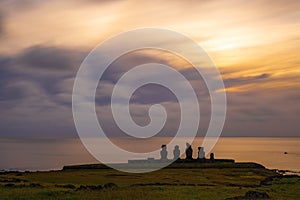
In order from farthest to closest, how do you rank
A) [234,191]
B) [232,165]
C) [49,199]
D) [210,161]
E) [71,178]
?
[210,161] → [232,165] → [71,178] → [234,191] → [49,199]

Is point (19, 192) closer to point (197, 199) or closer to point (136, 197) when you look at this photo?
point (136, 197)

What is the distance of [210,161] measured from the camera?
119875 millimetres

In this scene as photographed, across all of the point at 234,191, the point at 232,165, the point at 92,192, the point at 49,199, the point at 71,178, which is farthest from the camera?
the point at 232,165

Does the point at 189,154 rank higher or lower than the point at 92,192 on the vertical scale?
higher

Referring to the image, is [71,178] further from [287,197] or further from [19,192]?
[287,197]

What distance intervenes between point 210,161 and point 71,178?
189 feet

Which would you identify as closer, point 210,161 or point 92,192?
point 92,192

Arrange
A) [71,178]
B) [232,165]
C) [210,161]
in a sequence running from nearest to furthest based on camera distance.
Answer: [71,178] → [232,165] → [210,161]

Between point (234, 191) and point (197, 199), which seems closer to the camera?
point (197, 199)

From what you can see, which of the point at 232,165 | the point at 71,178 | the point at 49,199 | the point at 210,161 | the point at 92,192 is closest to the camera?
the point at 49,199

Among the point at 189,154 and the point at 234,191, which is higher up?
the point at 189,154

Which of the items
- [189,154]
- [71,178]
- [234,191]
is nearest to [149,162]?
[189,154]

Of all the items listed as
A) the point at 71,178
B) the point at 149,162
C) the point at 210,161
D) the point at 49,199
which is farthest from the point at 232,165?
the point at 49,199

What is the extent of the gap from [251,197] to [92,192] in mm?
17155
